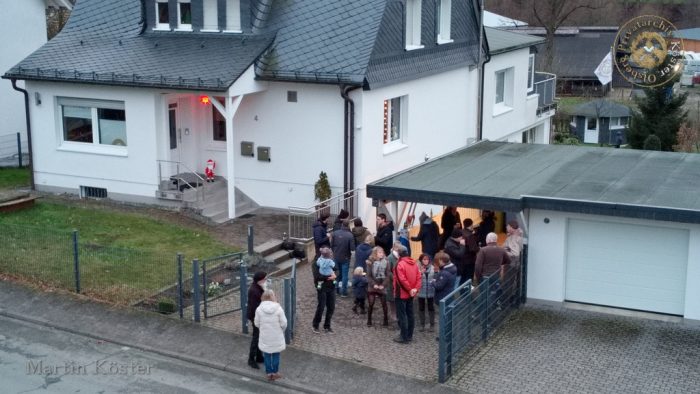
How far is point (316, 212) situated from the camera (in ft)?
65.3

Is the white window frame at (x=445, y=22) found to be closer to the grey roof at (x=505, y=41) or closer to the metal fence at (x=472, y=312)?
the grey roof at (x=505, y=41)

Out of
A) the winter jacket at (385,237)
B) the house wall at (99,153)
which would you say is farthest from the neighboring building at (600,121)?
the winter jacket at (385,237)

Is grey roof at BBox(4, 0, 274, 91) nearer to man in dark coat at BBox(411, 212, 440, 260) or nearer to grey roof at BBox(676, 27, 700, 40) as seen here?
man in dark coat at BBox(411, 212, 440, 260)

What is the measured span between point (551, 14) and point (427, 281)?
4880cm

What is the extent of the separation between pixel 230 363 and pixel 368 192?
500cm

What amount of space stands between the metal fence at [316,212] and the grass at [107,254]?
62.1 inches

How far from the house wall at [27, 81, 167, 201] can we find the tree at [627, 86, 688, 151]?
23756mm

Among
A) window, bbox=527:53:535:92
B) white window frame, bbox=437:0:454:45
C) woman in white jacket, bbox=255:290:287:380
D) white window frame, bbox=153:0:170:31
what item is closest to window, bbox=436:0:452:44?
white window frame, bbox=437:0:454:45

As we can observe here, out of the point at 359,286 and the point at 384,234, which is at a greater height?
the point at 384,234

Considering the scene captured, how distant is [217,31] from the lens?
22.8 m

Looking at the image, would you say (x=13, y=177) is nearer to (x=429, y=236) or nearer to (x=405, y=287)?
(x=429, y=236)

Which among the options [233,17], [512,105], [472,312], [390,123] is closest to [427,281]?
[472,312]

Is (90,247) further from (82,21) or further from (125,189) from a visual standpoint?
(82,21)

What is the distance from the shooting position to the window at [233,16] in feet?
74.2
